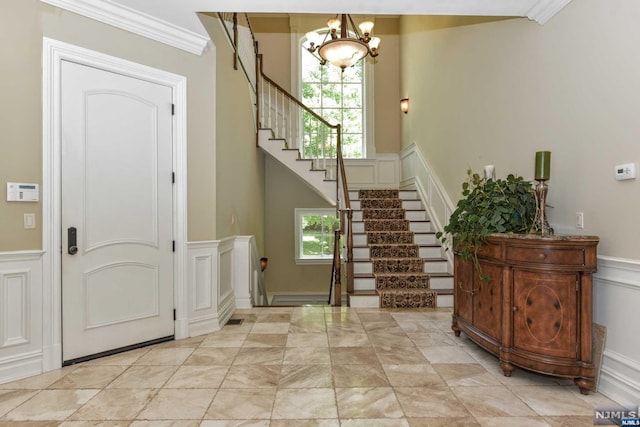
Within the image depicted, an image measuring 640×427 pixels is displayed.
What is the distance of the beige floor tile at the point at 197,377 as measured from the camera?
7.80 ft

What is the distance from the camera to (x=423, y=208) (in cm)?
611

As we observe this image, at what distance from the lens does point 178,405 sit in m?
2.12

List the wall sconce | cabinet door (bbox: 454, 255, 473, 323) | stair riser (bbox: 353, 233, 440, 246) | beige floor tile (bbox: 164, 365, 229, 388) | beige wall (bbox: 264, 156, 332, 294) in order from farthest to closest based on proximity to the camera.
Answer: beige wall (bbox: 264, 156, 332, 294) → the wall sconce → stair riser (bbox: 353, 233, 440, 246) → cabinet door (bbox: 454, 255, 473, 323) → beige floor tile (bbox: 164, 365, 229, 388)

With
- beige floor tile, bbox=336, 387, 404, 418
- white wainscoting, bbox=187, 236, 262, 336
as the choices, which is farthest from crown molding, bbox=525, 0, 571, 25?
white wainscoting, bbox=187, 236, 262, 336

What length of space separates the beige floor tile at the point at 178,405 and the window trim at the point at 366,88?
613 centimetres

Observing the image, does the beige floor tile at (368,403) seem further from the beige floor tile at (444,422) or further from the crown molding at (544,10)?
the crown molding at (544,10)

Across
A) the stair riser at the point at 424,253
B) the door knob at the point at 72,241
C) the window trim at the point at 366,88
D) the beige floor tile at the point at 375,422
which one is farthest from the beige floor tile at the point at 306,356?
the window trim at the point at 366,88

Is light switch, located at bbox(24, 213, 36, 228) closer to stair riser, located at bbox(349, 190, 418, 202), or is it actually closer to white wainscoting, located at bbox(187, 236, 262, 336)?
white wainscoting, located at bbox(187, 236, 262, 336)

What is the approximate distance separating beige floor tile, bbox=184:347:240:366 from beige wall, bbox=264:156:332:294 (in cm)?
455

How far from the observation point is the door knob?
8.86 ft

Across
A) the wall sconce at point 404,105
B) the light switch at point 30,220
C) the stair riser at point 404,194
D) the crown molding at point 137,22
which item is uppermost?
the wall sconce at point 404,105

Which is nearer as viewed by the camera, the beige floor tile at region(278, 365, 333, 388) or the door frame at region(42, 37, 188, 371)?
the beige floor tile at region(278, 365, 333, 388)

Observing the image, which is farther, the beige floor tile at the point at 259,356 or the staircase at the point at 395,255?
the staircase at the point at 395,255

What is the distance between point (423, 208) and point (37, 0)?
17.7ft
